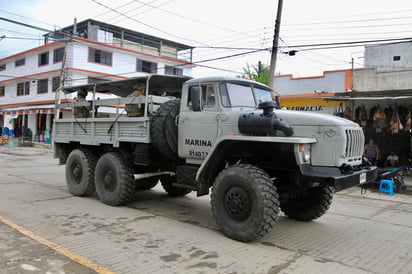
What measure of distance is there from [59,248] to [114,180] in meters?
2.74

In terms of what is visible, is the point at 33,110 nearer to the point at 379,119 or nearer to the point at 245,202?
the point at 379,119

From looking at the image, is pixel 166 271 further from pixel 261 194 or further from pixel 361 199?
pixel 361 199

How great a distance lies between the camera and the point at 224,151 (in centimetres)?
550

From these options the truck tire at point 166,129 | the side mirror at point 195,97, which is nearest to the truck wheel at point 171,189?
the truck tire at point 166,129

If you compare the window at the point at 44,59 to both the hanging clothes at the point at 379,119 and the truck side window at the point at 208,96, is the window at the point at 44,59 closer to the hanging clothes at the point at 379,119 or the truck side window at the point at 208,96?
the hanging clothes at the point at 379,119

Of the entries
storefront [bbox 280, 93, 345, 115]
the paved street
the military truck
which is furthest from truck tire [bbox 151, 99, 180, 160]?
storefront [bbox 280, 93, 345, 115]

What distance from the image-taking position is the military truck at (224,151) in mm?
4812

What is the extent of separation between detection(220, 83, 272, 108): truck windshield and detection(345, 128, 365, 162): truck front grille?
1.73 meters

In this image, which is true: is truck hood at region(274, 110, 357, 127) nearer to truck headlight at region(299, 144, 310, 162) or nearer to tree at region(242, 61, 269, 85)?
truck headlight at region(299, 144, 310, 162)

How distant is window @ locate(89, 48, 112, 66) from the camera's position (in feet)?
98.7

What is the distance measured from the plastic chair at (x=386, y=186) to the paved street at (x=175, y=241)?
2.65 meters

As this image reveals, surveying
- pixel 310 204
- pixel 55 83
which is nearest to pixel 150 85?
pixel 310 204

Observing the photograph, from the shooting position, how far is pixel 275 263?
4.30 meters

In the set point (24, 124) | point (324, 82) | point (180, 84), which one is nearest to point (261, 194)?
point (180, 84)
